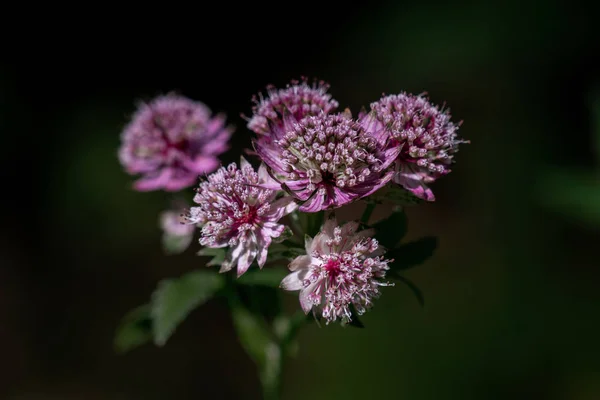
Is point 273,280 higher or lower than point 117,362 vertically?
higher

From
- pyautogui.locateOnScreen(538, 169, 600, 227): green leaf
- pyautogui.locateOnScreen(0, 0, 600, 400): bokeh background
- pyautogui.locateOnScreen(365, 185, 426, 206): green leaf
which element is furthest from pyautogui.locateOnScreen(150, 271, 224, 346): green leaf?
pyautogui.locateOnScreen(0, 0, 600, 400): bokeh background

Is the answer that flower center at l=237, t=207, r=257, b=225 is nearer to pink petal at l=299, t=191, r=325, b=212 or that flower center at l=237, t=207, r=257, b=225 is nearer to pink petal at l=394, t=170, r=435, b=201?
pink petal at l=299, t=191, r=325, b=212

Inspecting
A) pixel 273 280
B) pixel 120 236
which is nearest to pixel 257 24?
pixel 120 236

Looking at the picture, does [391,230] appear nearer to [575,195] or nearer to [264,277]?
[264,277]

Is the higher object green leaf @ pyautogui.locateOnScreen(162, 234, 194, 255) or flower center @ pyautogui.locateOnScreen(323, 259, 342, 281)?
green leaf @ pyautogui.locateOnScreen(162, 234, 194, 255)

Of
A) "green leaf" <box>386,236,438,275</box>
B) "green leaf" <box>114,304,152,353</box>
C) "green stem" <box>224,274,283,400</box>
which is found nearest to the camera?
"green leaf" <box>386,236,438,275</box>

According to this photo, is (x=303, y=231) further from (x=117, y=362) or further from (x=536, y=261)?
(x=117, y=362)

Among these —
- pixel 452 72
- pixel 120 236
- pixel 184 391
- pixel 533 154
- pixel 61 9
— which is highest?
pixel 61 9
